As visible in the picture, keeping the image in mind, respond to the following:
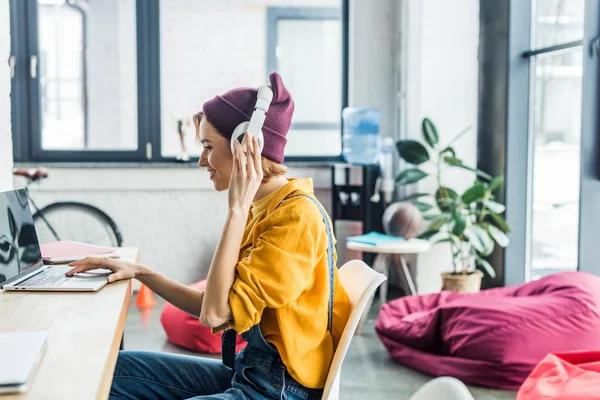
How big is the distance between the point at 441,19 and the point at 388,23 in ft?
1.87

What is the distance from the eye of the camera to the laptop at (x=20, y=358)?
2.78 feet

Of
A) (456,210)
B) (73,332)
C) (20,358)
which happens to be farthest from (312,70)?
(20,358)

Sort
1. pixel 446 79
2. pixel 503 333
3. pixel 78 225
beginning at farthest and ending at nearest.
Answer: pixel 78 225
pixel 446 79
pixel 503 333

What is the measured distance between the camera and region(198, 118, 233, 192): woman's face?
57.9 inches

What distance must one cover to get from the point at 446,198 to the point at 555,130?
0.71 meters

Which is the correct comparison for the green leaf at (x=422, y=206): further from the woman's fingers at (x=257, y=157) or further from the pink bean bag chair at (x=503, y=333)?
the woman's fingers at (x=257, y=157)

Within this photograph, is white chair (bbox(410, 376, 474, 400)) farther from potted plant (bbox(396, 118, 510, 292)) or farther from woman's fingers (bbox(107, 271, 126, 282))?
potted plant (bbox(396, 118, 510, 292))

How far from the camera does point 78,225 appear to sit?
471cm

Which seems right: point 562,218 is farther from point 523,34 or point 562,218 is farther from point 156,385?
point 156,385

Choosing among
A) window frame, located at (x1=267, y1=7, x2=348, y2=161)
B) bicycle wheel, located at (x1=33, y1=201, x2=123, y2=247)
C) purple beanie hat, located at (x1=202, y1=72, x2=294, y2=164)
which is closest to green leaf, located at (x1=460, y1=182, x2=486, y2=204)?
window frame, located at (x1=267, y1=7, x2=348, y2=161)

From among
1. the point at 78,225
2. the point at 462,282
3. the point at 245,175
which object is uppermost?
the point at 245,175

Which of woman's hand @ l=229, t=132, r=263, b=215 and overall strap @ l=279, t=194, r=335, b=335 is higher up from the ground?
woman's hand @ l=229, t=132, r=263, b=215

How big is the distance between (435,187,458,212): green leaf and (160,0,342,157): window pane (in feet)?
3.76

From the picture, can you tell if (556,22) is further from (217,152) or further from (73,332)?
(73,332)
